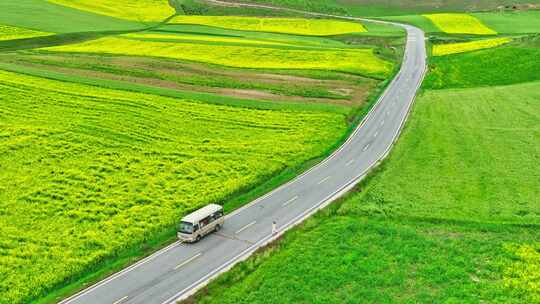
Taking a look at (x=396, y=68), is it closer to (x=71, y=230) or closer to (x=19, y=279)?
(x=71, y=230)

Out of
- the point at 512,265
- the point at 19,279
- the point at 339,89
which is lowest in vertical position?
the point at 19,279

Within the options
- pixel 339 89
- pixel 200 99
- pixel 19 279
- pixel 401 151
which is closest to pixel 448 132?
pixel 401 151

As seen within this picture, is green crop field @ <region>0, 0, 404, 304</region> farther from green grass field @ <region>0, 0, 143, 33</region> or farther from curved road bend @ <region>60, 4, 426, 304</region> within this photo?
curved road bend @ <region>60, 4, 426, 304</region>

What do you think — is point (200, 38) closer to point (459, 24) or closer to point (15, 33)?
point (15, 33)

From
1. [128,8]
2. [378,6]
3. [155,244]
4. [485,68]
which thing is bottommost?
[155,244]

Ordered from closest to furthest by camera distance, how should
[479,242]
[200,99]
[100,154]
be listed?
[479,242], [100,154], [200,99]

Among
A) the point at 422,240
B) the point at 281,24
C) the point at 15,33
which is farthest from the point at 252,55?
the point at 422,240

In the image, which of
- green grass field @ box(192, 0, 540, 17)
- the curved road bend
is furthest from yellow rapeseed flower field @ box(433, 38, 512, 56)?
green grass field @ box(192, 0, 540, 17)

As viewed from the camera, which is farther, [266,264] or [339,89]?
[339,89]
